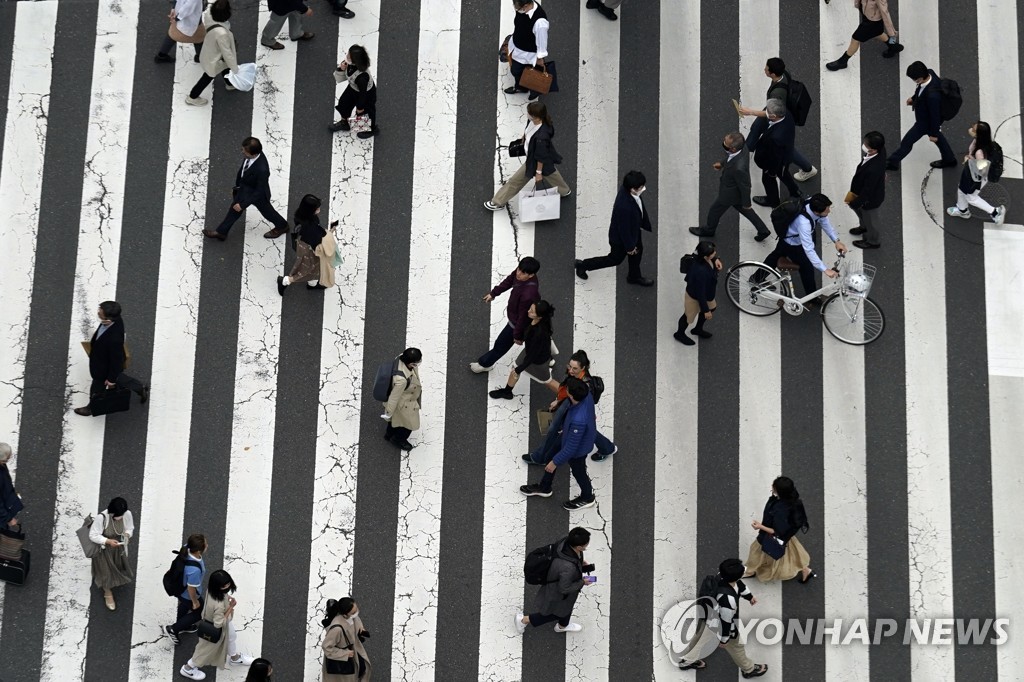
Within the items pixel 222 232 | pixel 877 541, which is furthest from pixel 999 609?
pixel 222 232

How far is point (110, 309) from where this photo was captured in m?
13.7

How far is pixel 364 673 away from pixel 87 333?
498 centimetres

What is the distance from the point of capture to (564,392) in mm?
14023

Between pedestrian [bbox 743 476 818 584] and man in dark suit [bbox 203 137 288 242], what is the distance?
6230 mm

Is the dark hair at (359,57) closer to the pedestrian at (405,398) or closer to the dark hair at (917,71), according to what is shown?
the pedestrian at (405,398)

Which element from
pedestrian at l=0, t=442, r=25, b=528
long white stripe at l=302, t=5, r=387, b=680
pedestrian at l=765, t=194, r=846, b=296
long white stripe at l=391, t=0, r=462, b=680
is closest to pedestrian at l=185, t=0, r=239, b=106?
long white stripe at l=302, t=5, r=387, b=680

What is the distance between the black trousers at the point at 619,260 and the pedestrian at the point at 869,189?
2524mm

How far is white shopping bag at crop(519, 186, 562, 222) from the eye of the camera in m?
15.6

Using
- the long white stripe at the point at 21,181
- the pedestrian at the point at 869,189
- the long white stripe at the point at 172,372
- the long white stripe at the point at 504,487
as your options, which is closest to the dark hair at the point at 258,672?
the long white stripe at the point at 172,372

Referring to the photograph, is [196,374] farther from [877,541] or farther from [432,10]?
[877,541]

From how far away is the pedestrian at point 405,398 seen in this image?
45.1ft

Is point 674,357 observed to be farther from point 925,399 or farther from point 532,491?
point 925,399

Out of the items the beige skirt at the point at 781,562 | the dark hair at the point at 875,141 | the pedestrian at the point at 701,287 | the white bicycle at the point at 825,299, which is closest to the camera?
the beige skirt at the point at 781,562

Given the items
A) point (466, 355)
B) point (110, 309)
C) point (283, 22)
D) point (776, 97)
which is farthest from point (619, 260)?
point (110, 309)
